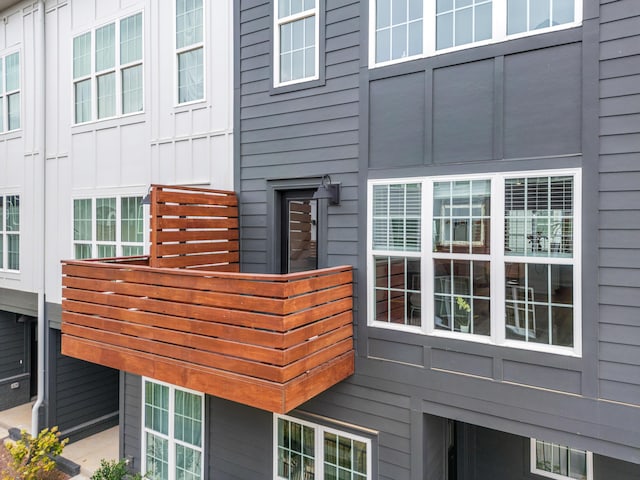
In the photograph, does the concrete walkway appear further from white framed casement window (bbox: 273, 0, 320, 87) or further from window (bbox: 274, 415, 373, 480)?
white framed casement window (bbox: 273, 0, 320, 87)

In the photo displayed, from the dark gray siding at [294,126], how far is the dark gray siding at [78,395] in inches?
205

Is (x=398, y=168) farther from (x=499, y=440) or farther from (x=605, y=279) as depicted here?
(x=499, y=440)

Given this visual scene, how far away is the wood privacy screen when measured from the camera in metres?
4.56

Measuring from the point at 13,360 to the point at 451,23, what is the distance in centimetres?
1127

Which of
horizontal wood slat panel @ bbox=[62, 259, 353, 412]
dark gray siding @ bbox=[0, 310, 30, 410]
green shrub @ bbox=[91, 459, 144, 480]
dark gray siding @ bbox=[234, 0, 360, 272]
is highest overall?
dark gray siding @ bbox=[234, 0, 360, 272]

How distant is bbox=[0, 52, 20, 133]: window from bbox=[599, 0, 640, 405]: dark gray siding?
1000cm

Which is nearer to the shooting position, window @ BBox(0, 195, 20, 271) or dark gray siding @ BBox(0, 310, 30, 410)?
window @ BBox(0, 195, 20, 271)

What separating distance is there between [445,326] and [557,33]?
281 centimetres

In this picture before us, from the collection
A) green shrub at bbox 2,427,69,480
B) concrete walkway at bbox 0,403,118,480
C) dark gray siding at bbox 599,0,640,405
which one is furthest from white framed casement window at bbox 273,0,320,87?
concrete walkway at bbox 0,403,118,480

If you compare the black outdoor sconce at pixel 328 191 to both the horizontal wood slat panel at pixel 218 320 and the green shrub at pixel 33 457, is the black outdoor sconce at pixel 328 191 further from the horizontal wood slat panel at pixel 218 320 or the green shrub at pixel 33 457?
the green shrub at pixel 33 457

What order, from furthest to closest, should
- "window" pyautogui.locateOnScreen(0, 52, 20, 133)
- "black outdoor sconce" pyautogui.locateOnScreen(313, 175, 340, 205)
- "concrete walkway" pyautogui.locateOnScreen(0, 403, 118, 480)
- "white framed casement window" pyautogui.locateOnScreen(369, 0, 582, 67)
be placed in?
"window" pyautogui.locateOnScreen(0, 52, 20, 133)
"concrete walkway" pyautogui.locateOnScreen(0, 403, 118, 480)
"black outdoor sconce" pyautogui.locateOnScreen(313, 175, 340, 205)
"white framed casement window" pyautogui.locateOnScreen(369, 0, 582, 67)

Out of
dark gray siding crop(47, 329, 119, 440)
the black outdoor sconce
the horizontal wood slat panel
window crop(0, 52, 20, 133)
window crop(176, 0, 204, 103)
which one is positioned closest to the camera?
the horizontal wood slat panel

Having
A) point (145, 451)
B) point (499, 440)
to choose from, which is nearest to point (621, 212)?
point (499, 440)

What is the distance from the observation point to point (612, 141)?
11.3 ft
